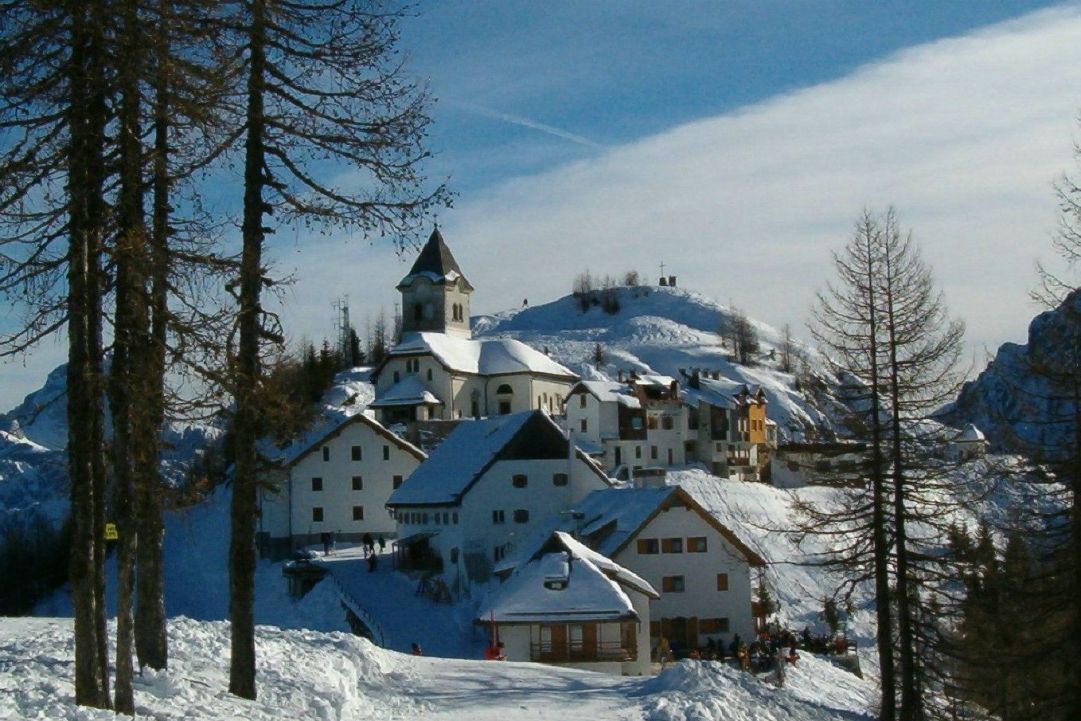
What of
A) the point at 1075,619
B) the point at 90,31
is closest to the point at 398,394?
the point at 1075,619

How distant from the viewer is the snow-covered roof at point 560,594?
40.2 m

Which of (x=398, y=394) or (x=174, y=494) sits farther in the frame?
(x=398, y=394)

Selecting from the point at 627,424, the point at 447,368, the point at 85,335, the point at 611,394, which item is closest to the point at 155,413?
the point at 85,335

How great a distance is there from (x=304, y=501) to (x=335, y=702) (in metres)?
51.0

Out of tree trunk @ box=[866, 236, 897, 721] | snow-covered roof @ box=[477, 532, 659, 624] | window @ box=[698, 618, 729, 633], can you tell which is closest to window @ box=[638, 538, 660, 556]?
window @ box=[698, 618, 729, 633]

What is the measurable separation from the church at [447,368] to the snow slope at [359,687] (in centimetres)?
6651

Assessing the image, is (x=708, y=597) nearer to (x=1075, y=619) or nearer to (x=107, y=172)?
(x=1075, y=619)

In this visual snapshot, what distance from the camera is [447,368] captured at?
9331 cm

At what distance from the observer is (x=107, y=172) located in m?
14.1

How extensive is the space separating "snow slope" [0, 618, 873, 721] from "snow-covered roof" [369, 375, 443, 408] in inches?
2625

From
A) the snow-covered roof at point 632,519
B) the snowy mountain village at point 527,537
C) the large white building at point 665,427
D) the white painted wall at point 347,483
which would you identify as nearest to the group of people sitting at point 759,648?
the snowy mountain village at point 527,537

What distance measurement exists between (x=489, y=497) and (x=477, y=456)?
299 centimetres

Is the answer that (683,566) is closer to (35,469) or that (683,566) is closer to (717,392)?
(717,392)

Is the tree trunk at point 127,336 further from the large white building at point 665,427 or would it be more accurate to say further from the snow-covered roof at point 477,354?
the snow-covered roof at point 477,354
